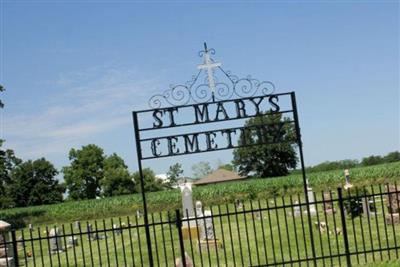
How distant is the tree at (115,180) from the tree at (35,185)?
28.0 ft

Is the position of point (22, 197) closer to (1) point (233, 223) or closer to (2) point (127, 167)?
(2) point (127, 167)

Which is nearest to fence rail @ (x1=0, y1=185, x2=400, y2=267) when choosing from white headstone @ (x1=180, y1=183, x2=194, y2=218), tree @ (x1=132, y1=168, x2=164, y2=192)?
white headstone @ (x1=180, y1=183, x2=194, y2=218)

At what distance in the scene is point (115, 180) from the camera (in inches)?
3300

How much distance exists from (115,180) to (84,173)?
5493 millimetres

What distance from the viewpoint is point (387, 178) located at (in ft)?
138

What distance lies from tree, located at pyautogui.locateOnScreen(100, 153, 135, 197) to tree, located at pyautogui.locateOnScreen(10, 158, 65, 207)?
8.54 meters

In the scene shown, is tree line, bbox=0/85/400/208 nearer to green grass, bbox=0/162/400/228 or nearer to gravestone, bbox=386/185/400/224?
green grass, bbox=0/162/400/228

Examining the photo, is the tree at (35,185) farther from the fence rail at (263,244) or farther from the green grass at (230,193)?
the fence rail at (263,244)

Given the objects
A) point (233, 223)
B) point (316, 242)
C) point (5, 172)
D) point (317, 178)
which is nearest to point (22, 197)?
point (5, 172)

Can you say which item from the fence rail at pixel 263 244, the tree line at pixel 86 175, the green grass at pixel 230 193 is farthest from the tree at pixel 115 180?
the fence rail at pixel 263 244

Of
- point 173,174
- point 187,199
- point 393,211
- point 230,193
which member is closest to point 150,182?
point 173,174

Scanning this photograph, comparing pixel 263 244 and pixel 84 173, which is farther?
pixel 84 173

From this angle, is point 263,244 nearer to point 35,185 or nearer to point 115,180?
point 115,180

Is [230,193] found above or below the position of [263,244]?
below
